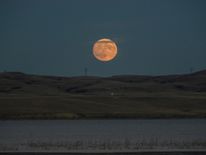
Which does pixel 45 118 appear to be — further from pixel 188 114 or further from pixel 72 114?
pixel 188 114

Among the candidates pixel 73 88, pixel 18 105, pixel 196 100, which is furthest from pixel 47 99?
pixel 73 88

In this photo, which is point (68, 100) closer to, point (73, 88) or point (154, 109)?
point (154, 109)

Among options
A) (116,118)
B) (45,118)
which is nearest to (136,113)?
(116,118)

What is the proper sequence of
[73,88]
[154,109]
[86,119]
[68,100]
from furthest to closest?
[73,88] → [68,100] → [154,109] → [86,119]

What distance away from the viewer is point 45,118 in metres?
81.2

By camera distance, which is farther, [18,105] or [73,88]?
[73,88]

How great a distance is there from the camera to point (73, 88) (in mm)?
181250

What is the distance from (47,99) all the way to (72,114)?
58.3 feet

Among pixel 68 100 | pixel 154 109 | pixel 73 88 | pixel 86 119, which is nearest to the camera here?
pixel 86 119

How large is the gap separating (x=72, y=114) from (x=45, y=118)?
3967 millimetres

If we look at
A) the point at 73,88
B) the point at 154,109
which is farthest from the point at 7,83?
the point at 154,109

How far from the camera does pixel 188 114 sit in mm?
82375

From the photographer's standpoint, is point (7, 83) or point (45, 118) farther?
point (7, 83)

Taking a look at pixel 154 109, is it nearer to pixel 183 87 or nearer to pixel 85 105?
pixel 85 105
